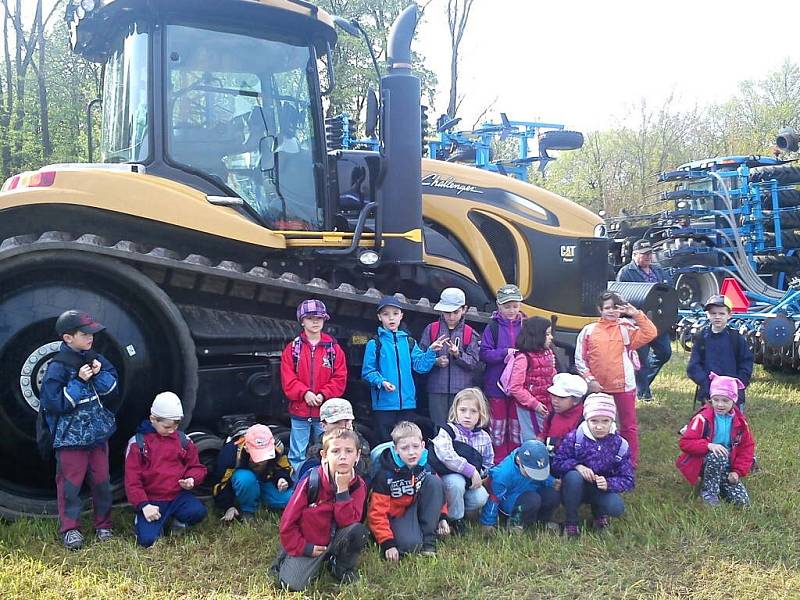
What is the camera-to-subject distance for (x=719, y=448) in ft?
16.0

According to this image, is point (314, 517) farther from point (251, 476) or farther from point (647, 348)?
point (647, 348)

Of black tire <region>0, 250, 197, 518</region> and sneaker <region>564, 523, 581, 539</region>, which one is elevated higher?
black tire <region>0, 250, 197, 518</region>

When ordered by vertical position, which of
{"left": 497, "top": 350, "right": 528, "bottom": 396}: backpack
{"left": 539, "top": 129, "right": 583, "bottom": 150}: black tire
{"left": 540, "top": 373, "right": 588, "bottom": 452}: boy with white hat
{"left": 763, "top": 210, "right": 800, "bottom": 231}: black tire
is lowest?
{"left": 540, "top": 373, "right": 588, "bottom": 452}: boy with white hat

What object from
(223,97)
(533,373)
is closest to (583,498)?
(533,373)

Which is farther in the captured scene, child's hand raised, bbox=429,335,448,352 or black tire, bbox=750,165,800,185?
black tire, bbox=750,165,800,185

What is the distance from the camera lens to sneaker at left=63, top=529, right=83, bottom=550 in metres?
4.00

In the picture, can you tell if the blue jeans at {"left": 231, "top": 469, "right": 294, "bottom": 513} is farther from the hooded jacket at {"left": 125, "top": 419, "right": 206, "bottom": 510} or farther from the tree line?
the tree line

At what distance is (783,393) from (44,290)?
7359 millimetres

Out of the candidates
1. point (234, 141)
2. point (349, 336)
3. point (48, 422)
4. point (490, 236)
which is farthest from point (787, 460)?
point (48, 422)

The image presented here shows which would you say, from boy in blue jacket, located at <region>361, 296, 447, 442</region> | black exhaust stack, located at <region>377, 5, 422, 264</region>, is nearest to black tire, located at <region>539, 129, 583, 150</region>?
black exhaust stack, located at <region>377, 5, 422, 264</region>

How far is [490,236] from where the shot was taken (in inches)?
240

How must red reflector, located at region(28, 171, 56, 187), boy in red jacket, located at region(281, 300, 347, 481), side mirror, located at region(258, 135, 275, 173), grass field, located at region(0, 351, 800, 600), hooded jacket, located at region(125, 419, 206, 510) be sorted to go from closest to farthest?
grass field, located at region(0, 351, 800, 600), hooded jacket, located at region(125, 419, 206, 510), red reflector, located at region(28, 171, 56, 187), boy in red jacket, located at region(281, 300, 347, 481), side mirror, located at region(258, 135, 275, 173)

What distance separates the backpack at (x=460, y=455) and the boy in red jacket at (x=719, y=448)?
4.92 feet

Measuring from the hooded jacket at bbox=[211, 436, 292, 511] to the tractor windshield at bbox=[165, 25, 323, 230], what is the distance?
150 centimetres
